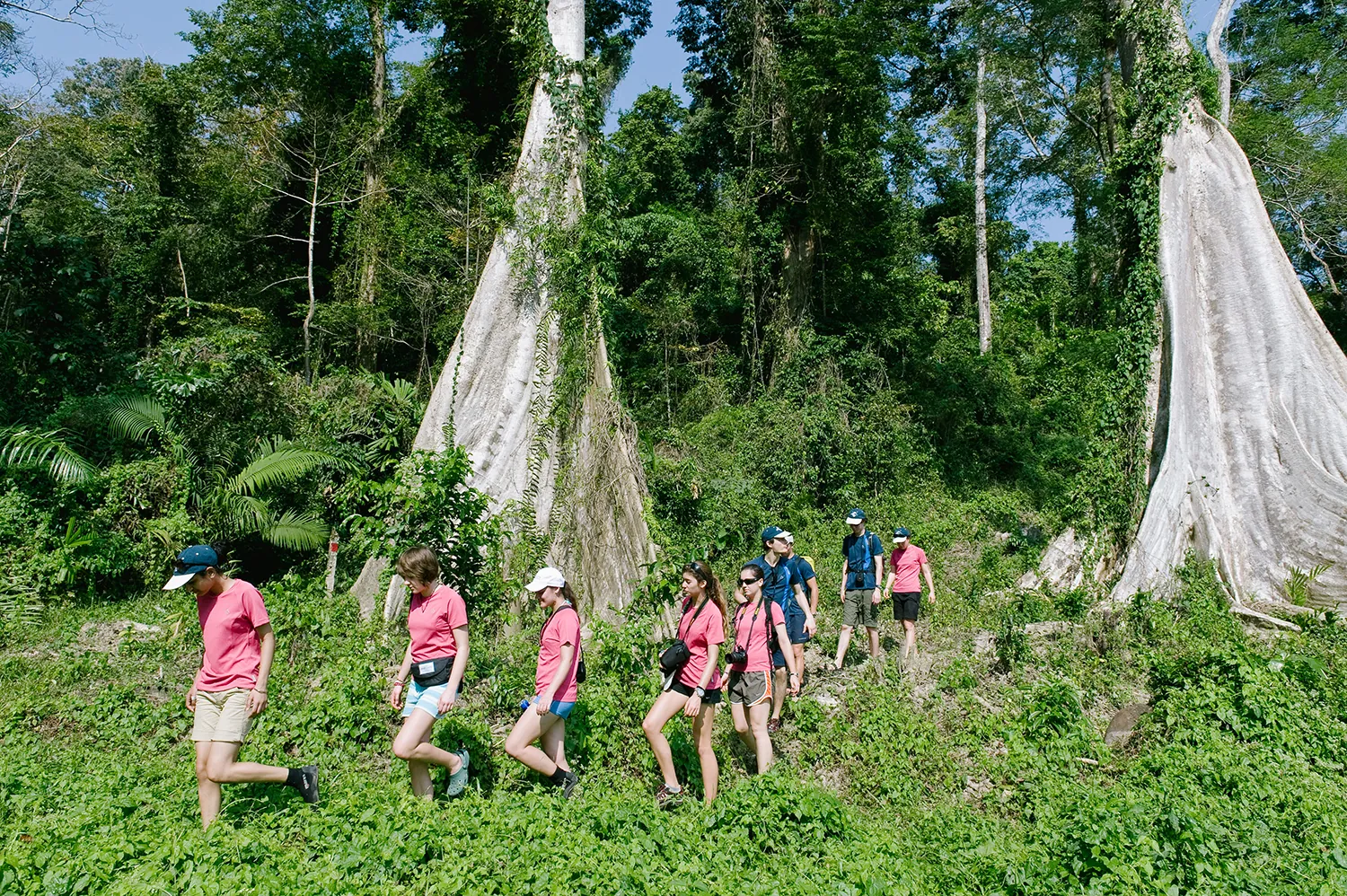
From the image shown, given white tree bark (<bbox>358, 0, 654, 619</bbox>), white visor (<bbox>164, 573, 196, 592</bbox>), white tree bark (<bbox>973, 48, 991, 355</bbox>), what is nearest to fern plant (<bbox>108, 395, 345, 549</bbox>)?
white tree bark (<bbox>358, 0, 654, 619</bbox>)

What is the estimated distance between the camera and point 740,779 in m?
6.18

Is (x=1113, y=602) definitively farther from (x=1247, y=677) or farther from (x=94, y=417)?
(x=94, y=417)

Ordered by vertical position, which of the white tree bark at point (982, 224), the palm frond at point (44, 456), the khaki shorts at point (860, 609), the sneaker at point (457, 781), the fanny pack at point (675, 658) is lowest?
the sneaker at point (457, 781)

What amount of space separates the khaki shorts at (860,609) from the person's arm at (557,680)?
4.32 metres

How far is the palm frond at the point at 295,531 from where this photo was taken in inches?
435

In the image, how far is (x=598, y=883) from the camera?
395cm

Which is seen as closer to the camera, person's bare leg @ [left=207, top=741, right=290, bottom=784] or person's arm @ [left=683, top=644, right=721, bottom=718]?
person's bare leg @ [left=207, top=741, right=290, bottom=784]

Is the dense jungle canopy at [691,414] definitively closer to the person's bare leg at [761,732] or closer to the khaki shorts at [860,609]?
the person's bare leg at [761,732]

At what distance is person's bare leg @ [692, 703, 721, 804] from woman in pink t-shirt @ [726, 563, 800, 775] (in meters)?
0.37

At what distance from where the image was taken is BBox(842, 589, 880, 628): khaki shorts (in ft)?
28.9

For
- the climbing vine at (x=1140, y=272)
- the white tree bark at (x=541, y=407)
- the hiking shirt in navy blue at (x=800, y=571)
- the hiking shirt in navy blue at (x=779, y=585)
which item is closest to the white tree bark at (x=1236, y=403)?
the climbing vine at (x=1140, y=272)

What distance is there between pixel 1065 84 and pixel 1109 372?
52.1 feet

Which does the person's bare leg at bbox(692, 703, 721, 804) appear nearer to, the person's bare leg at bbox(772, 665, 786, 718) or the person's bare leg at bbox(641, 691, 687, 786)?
the person's bare leg at bbox(641, 691, 687, 786)

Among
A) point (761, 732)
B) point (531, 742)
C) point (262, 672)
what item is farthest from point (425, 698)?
point (761, 732)
